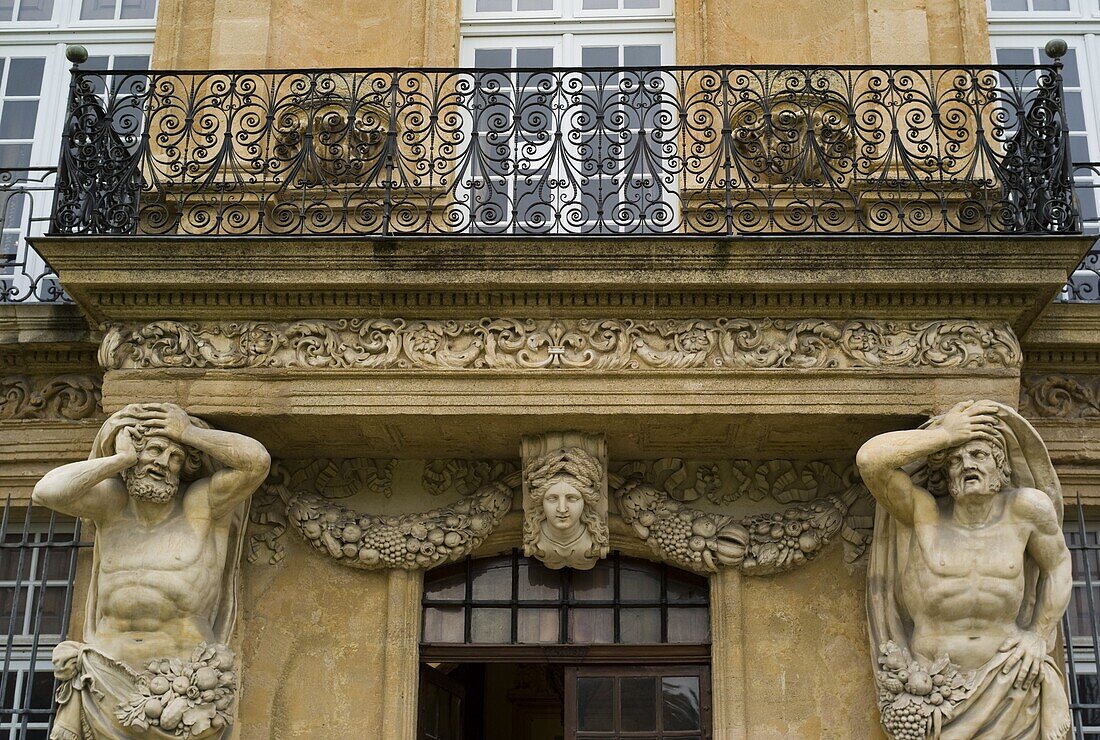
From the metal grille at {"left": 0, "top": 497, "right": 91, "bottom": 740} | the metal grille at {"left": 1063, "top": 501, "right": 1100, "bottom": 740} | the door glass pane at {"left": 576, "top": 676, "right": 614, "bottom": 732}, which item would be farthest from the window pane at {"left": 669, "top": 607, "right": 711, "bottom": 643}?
the metal grille at {"left": 0, "top": 497, "right": 91, "bottom": 740}

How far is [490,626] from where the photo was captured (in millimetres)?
7836

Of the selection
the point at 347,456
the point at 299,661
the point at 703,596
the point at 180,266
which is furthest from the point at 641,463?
the point at 180,266

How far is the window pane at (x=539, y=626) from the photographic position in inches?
307

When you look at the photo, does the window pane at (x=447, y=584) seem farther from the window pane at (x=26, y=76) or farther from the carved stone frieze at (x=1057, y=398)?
the window pane at (x=26, y=76)

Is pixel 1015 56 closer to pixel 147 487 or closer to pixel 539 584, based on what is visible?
pixel 539 584

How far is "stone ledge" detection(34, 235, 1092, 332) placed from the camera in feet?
23.1

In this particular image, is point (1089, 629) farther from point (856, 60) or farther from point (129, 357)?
point (129, 357)

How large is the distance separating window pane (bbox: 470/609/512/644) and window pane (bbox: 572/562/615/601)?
398mm

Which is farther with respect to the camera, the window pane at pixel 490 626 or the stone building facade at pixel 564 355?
the window pane at pixel 490 626

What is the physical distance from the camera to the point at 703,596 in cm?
782

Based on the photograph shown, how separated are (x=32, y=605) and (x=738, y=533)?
3845 mm

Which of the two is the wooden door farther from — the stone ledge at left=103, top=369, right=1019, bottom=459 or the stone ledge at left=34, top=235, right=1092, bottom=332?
the stone ledge at left=34, top=235, right=1092, bottom=332

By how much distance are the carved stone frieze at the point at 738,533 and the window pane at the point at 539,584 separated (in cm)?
56

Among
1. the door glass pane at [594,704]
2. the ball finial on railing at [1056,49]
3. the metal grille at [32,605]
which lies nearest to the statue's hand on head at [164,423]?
the metal grille at [32,605]
